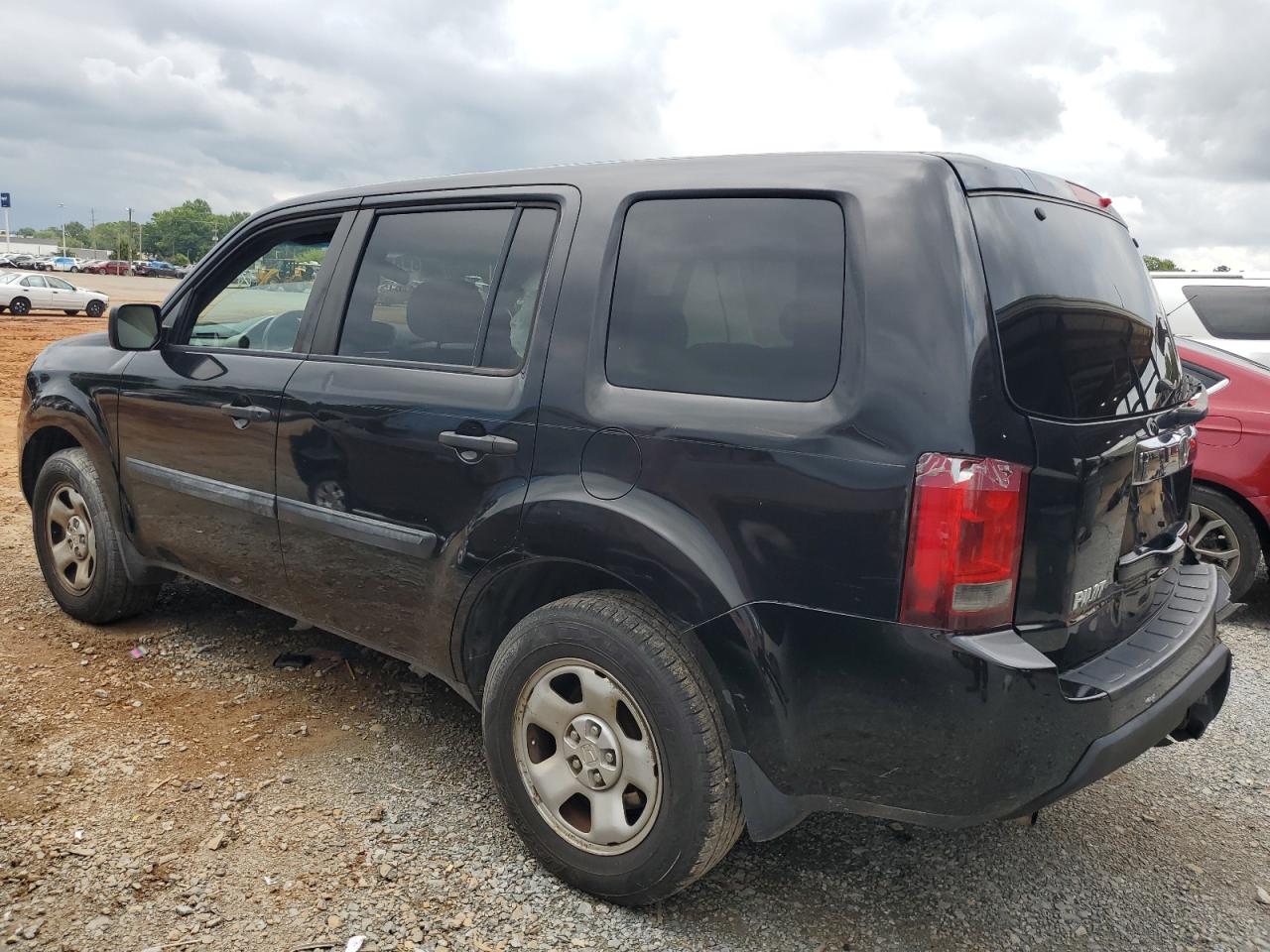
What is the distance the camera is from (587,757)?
2568 mm

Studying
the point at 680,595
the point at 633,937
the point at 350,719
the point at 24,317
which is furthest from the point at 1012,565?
the point at 24,317

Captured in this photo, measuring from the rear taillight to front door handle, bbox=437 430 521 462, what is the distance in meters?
1.10

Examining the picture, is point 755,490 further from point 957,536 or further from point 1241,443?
point 1241,443

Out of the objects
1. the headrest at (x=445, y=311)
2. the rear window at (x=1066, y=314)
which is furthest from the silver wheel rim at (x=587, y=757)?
the rear window at (x=1066, y=314)

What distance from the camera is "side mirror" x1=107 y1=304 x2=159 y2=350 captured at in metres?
3.88

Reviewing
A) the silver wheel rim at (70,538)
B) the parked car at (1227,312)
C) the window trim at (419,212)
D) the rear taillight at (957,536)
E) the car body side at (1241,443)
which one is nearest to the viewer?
the rear taillight at (957,536)

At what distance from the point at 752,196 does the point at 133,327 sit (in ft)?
8.65

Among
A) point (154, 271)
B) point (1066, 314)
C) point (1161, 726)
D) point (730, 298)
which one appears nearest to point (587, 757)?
point (730, 298)

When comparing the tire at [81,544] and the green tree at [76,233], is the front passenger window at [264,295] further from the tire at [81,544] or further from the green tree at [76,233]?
the green tree at [76,233]

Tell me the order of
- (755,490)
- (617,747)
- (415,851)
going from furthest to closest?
(415,851) → (617,747) → (755,490)

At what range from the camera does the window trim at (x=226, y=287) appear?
11.3 ft

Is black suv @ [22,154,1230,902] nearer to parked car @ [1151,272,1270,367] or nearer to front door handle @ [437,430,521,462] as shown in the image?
front door handle @ [437,430,521,462]

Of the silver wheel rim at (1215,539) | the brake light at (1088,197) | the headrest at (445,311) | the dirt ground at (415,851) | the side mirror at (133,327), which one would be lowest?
the dirt ground at (415,851)

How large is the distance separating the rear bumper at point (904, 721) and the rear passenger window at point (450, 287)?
1.11 meters
